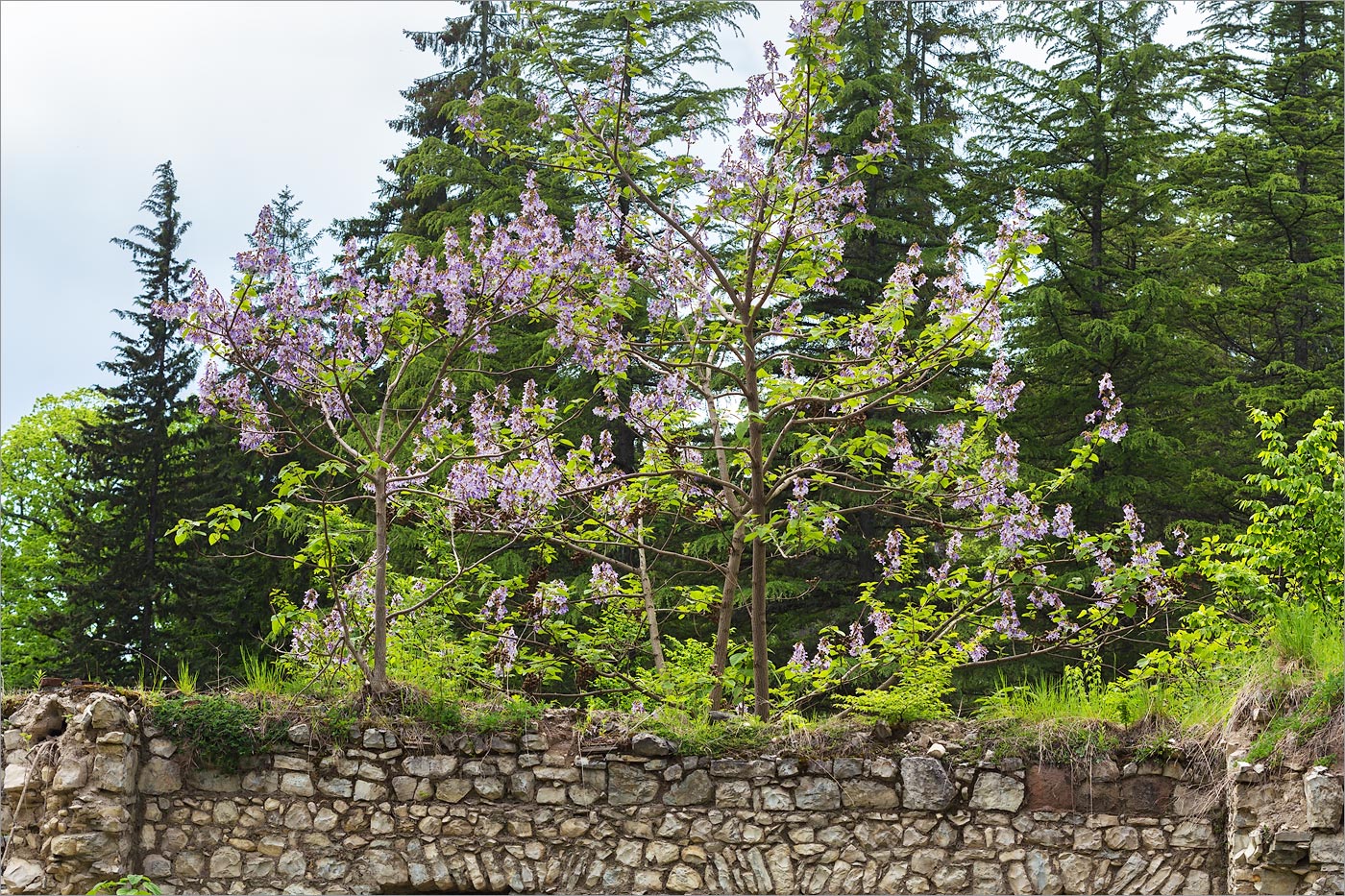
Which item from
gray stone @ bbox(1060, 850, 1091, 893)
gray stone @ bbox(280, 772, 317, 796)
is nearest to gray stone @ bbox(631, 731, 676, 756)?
gray stone @ bbox(280, 772, 317, 796)

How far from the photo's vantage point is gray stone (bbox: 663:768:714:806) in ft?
20.9

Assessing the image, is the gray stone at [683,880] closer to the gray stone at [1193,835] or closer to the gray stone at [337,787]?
the gray stone at [337,787]

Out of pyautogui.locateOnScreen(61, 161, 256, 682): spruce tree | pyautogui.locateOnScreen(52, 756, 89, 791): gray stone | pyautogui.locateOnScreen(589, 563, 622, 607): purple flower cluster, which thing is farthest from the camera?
pyautogui.locateOnScreen(61, 161, 256, 682): spruce tree

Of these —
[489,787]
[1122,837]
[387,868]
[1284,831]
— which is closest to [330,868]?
[387,868]

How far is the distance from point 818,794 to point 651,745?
3.08 ft

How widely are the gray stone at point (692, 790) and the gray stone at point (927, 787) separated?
105 cm

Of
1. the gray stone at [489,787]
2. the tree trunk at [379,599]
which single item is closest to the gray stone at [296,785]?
the tree trunk at [379,599]

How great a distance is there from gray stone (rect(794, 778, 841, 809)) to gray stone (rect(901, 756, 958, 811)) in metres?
0.36

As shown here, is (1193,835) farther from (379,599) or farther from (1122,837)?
(379,599)

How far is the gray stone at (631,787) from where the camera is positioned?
6383 millimetres

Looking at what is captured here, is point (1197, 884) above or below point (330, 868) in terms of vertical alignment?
below

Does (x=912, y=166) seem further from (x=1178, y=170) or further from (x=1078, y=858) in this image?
(x=1078, y=858)

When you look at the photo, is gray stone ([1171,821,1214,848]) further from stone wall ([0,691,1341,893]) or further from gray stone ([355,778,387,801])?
gray stone ([355,778,387,801])

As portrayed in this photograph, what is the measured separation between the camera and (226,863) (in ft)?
20.7
